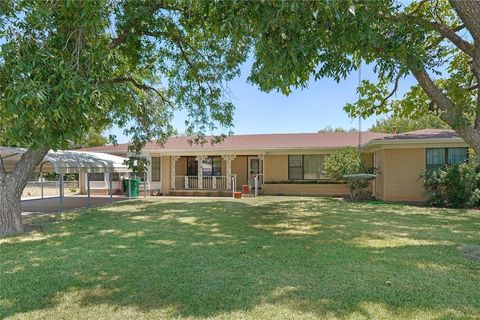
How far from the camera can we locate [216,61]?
12.1m

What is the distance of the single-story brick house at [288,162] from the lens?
51.5ft

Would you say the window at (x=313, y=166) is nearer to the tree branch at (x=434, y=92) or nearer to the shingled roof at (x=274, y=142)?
the shingled roof at (x=274, y=142)

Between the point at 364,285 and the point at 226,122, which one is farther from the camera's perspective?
the point at 226,122

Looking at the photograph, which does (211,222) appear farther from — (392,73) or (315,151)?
(315,151)

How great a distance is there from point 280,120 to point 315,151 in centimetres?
1550

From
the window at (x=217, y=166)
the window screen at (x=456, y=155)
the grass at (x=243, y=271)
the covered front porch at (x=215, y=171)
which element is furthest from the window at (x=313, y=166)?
the grass at (x=243, y=271)

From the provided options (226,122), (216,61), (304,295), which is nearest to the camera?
(304,295)

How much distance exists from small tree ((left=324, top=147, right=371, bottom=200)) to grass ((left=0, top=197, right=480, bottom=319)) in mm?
6597

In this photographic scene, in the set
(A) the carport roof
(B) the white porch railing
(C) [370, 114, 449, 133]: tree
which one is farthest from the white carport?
(C) [370, 114, 449, 133]: tree

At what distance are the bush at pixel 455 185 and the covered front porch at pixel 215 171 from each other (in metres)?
9.89

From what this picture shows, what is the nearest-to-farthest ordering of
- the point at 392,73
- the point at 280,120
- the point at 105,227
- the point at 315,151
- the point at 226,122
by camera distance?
the point at 392,73 < the point at 105,227 < the point at 226,122 < the point at 315,151 < the point at 280,120

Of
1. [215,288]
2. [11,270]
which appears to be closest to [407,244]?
[215,288]

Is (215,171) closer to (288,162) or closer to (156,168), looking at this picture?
(156,168)

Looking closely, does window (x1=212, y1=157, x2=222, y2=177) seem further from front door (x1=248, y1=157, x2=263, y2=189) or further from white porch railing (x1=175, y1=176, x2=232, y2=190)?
front door (x1=248, y1=157, x2=263, y2=189)
